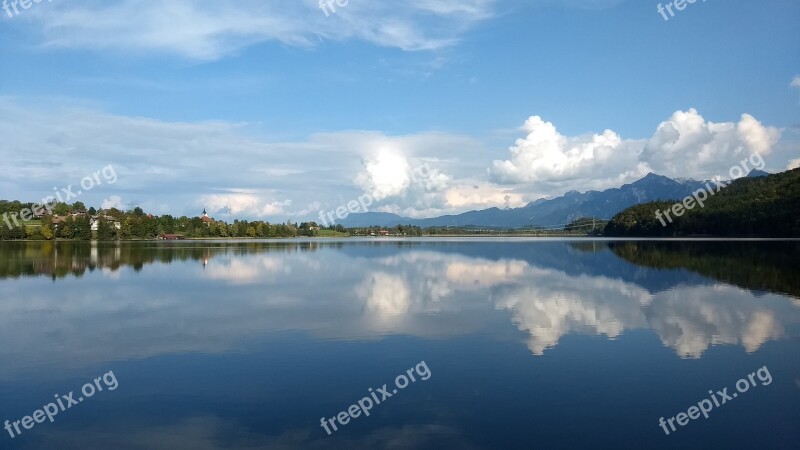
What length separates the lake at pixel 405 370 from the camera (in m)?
9.16

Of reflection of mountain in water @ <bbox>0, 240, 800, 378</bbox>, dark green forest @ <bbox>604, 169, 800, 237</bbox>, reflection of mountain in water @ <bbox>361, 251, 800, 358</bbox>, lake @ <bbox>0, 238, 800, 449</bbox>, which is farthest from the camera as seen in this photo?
dark green forest @ <bbox>604, 169, 800, 237</bbox>

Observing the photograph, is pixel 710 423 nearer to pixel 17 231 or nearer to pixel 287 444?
pixel 287 444

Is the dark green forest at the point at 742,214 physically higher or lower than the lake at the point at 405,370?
higher

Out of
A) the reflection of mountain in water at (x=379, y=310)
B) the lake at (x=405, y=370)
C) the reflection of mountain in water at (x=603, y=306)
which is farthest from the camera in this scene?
the reflection of mountain in water at (x=603, y=306)

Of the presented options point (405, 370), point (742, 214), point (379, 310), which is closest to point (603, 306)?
point (379, 310)

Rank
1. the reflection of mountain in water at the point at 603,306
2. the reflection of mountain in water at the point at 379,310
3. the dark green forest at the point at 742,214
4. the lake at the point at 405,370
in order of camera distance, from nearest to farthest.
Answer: the lake at the point at 405,370 → the reflection of mountain in water at the point at 379,310 → the reflection of mountain in water at the point at 603,306 → the dark green forest at the point at 742,214

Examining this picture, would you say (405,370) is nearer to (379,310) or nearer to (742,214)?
(379,310)

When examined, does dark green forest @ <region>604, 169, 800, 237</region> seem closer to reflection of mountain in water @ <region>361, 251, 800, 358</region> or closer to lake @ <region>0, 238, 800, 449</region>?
reflection of mountain in water @ <region>361, 251, 800, 358</region>

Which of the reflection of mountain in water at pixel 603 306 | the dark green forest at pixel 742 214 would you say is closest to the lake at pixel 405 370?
the reflection of mountain in water at pixel 603 306

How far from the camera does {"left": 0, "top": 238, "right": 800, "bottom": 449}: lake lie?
916 cm

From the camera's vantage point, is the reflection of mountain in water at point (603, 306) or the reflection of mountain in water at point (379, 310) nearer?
the reflection of mountain in water at point (379, 310)

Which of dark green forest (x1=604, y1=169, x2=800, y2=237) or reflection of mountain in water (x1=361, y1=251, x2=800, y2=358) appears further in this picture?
dark green forest (x1=604, y1=169, x2=800, y2=237)

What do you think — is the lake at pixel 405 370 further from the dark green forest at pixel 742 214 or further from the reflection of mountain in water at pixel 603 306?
the dark green forest at pixel 742 214

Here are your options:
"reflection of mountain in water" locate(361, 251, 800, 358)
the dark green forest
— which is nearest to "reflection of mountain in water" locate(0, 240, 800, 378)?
"reflection of mountain in water" locate(361, 251, 800, 358)
